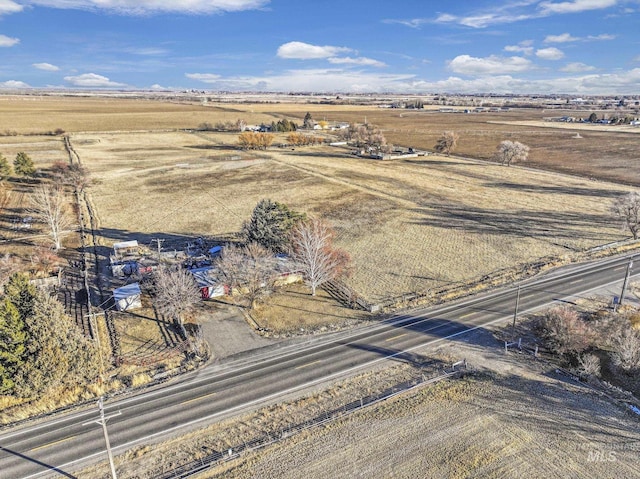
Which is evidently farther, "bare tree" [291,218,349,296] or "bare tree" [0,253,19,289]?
"bare tree" [291,218,349,296]

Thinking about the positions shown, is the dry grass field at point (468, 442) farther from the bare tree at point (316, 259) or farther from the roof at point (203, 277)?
the roof at point (203, 277)

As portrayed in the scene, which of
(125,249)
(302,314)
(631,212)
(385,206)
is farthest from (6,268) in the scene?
(631,212)

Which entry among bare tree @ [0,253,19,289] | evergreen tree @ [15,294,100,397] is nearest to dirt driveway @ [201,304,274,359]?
evergreen tree @ [15,294,100,397]

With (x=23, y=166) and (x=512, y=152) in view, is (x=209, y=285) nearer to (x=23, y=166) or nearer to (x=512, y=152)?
(x=23, y=166)

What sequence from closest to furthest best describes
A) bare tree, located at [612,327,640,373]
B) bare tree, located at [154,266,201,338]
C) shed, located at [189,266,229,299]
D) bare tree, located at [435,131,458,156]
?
1. bare tree, located at [612,327,640,373]
2. bare tree, located at [154,266,201,338]
3. shed, located at [189,266,229,299]
4. bare tree, located at [435,131,458,156]

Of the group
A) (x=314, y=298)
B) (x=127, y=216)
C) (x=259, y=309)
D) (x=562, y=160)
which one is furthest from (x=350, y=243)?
(x=562, y=160)

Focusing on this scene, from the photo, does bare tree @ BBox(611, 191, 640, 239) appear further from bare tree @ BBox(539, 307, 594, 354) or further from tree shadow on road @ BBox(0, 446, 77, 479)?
tree shadow on road @ BBox(0, 446, 77, 479)

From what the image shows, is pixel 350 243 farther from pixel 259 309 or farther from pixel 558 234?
pixel 558 234
